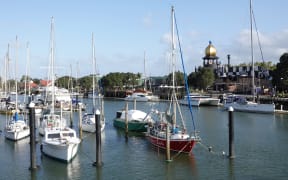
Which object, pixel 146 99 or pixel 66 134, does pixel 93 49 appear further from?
pixel 146 99

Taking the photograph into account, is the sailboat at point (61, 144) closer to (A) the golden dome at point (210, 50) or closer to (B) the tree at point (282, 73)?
(B) the tree at point (282, 73)

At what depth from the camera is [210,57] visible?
6132 inches

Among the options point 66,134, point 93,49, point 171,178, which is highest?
point 93,49

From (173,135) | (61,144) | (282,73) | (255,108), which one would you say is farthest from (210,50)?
(61,144)

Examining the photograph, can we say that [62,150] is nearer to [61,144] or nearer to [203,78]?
[61,144]

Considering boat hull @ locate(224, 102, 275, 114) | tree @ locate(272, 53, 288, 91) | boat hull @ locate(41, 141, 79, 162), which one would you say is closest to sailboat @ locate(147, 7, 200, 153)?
boat hull @ locate(41, 141, 79, 162)

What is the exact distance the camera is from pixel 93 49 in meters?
69.9

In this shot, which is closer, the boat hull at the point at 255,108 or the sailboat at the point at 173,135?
the sailboat at the point at 173,135

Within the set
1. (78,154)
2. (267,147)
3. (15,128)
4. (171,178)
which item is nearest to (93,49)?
(15,128)

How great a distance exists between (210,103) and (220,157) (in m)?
84.4

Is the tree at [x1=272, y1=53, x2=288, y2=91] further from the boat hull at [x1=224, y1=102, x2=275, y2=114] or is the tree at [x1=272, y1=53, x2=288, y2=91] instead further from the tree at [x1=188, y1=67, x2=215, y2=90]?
the tree at [x1=188, y1=67, x2=215, y2=90]

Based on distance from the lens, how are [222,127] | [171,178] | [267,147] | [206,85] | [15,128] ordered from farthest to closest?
A: [206,85], [222,127], [15,128], [267,147], [171,178]

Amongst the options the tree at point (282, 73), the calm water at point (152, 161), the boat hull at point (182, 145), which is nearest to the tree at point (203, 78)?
the tree at point (282, 73)

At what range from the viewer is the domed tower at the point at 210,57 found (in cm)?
15407
